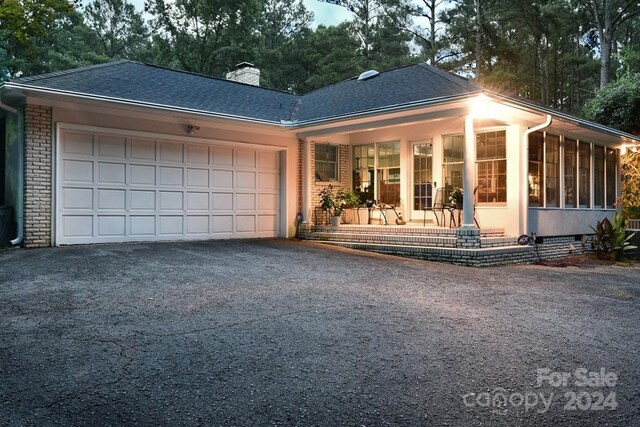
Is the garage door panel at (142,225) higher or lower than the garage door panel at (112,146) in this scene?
lower

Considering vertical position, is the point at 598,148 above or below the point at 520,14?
below

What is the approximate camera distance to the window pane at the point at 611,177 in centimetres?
1246

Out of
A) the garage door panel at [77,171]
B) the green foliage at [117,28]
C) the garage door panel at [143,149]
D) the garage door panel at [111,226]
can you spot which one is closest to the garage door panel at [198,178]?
the garage door panel at [143,149]

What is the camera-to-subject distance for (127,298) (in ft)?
15.5

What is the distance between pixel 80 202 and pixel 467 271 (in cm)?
689

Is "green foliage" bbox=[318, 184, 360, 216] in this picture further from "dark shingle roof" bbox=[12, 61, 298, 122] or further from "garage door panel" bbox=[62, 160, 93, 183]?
"garage door panel" bbox=[62, 160, 93, 183]

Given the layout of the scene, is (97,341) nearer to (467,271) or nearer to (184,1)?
(467,271)

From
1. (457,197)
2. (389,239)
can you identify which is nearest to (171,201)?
(389,239)

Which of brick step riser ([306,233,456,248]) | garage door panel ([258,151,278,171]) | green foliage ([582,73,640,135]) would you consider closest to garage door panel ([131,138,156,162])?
garage door panel ([258,151,278,171])

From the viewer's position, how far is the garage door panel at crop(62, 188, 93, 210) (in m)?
8.41

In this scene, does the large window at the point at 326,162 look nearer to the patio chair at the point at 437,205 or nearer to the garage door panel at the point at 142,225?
the patio chair at the point at 437,205

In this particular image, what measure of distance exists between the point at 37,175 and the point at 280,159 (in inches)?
202

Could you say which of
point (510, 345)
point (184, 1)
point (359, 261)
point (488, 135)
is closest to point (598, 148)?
point (488, 135)

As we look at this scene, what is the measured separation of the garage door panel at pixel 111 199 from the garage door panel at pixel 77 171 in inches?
13.1
